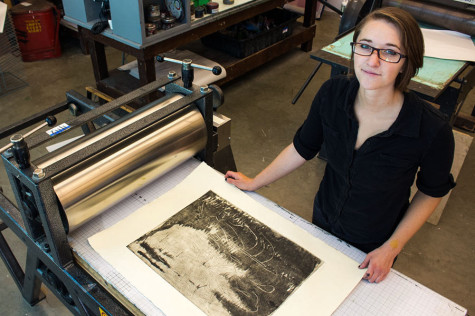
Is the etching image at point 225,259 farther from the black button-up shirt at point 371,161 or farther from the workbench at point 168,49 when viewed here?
the workbench at point 168,49

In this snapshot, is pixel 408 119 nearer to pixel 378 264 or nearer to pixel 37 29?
pixel 378 264

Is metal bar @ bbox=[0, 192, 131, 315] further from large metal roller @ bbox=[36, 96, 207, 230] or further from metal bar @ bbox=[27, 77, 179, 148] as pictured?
metal bar @ bbox=[27, 77, 179, 148]

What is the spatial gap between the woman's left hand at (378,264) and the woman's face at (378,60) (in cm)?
40

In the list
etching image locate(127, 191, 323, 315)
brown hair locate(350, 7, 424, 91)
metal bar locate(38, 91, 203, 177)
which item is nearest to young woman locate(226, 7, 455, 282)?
brown hair locate(350, 7, 424, 91)

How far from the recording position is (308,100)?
10.9ft

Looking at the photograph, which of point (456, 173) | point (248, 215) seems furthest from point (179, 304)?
point (456, 173)

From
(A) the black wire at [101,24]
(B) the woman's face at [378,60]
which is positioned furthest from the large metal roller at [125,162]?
(A) the black wire at [101,24]

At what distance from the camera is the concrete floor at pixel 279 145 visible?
2.04m

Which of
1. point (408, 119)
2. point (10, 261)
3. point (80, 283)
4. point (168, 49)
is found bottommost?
point (10, 261)

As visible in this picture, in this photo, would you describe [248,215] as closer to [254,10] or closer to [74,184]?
[74,184]

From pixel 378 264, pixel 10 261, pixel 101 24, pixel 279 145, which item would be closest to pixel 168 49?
pixel 101 24

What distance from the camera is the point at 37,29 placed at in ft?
11.7

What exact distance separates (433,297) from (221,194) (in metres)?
0.60

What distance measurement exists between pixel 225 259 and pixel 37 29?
3278 mm
